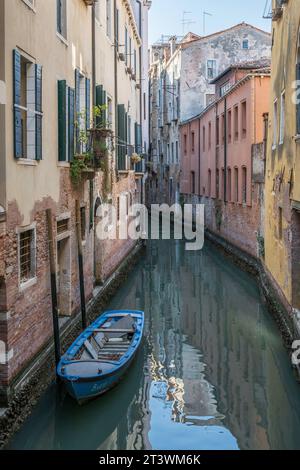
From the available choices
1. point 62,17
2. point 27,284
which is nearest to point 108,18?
point 62,17

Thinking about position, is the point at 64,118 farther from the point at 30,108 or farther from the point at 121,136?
the point at 121,136

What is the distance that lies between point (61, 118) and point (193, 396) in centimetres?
482

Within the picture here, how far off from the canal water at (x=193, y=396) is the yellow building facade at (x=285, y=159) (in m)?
1.15

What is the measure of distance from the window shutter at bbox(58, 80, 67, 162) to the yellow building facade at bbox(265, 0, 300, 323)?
3.88 m

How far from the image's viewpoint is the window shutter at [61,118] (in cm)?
980

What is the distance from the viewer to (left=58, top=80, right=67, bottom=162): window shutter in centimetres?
980

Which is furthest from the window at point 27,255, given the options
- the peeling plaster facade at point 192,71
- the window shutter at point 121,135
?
the peeling plaster facade at point 192,71

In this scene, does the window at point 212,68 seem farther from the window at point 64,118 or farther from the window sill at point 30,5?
the window sill at point 30,5

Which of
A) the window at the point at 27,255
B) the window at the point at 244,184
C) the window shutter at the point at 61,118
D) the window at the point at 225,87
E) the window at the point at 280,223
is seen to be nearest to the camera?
the window at the point at 27,255

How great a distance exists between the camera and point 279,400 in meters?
8.55

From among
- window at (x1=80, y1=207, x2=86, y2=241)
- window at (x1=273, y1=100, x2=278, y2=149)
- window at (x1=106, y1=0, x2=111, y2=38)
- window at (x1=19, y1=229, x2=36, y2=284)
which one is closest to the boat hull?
window at (x1=19, y1=229, x2=36, y2=284)

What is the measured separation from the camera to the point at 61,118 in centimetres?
988
